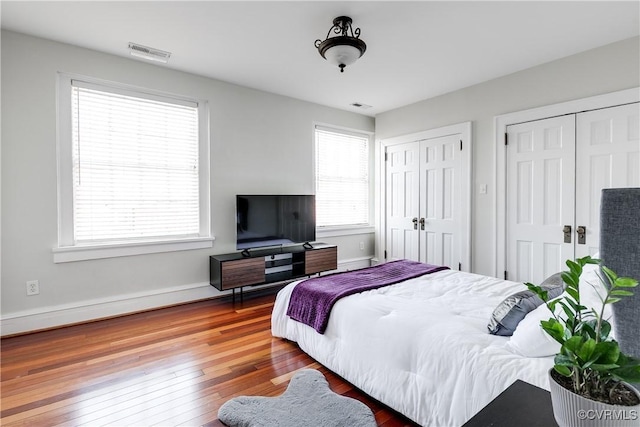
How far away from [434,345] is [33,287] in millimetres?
3462

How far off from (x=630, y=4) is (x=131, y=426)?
4.38 meters

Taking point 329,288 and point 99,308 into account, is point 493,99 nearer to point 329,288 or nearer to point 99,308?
point 329,288

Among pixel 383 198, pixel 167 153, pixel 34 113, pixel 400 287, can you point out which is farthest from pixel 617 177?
pixel 34 113

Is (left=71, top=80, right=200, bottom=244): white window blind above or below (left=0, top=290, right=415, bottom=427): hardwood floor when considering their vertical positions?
above

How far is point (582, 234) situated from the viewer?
320 centimetres

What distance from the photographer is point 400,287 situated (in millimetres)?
2500

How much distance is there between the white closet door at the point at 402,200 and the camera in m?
4.88

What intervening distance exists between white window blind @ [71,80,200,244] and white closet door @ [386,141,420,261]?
302 centimetres

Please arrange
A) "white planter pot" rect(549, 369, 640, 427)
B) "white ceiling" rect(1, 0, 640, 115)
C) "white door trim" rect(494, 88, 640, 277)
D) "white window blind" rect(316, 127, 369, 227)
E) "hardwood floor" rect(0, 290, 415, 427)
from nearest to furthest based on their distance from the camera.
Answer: "white planter pot" rect(549, 369, 640, 427)
"hardwood floor" rect(0, 290, 415, 427)
"white ceiling" rect(1, 0, 640, 115)
"white door trim" rect(494, 88, 640, 277)
"white window blind" rect(316, 127, 369, 227)

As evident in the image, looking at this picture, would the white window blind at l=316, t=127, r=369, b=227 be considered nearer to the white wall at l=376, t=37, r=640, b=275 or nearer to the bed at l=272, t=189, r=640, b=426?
the white wall at l=376, t=37, r=640, b=275

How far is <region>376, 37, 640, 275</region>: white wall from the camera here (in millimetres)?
3004

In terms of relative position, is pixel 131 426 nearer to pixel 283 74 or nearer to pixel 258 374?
pixel 258 374

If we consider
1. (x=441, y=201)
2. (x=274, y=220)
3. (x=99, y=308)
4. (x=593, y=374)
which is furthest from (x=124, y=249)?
(x=441, y=201)

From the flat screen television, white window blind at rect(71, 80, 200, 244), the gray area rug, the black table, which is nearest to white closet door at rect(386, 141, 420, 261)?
the flat screen television
